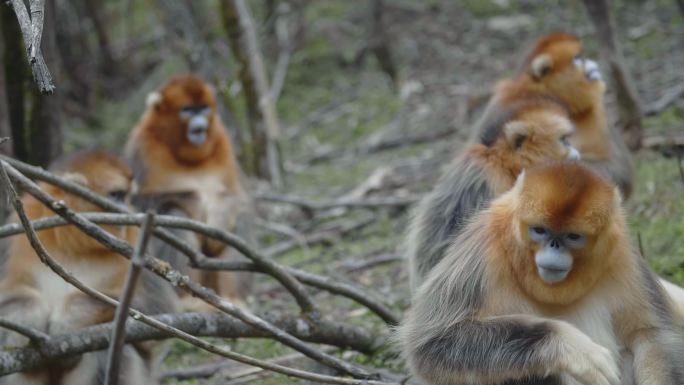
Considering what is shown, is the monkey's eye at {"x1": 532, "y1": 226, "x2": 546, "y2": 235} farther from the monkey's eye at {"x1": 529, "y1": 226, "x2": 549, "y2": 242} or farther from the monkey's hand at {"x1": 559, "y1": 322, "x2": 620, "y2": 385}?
the monkey's hand at {"x1": 559, "y1": 322, "x2": 620, "y2": 385}

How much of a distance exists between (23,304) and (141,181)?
231 centimetres

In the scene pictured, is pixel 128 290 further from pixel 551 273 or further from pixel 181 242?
pixel 181 242

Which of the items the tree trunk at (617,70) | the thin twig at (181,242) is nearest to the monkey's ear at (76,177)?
the thin twig at (181,242)

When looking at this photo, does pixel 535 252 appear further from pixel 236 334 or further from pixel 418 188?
pixel 418 188

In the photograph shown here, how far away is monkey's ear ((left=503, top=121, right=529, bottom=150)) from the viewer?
4289mm

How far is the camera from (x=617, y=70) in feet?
22.0

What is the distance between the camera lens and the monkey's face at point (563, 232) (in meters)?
2.93

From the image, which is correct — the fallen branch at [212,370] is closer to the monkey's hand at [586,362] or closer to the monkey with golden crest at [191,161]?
the monkey with golden crest at [191,161]

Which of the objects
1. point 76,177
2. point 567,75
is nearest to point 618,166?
point 567,75

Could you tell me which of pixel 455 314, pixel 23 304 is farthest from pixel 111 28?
pixel 455 314

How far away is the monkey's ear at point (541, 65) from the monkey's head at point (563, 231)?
111 inches

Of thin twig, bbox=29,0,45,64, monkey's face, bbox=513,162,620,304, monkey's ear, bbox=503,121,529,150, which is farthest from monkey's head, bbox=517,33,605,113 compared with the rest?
thin twig, bbox=29,0,45,64

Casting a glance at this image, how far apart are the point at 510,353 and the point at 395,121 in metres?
6.90

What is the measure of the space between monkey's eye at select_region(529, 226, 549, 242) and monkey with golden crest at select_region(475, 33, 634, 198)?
264cm
